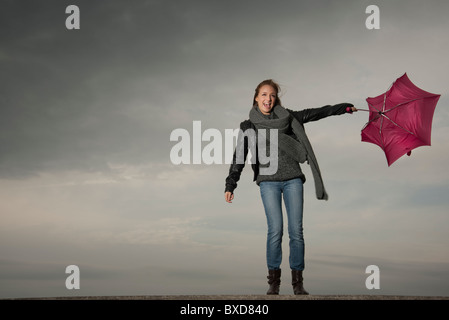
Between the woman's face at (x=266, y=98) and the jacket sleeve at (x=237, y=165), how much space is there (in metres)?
0.47

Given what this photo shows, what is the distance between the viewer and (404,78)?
782 centimetres

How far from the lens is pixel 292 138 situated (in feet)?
23.2

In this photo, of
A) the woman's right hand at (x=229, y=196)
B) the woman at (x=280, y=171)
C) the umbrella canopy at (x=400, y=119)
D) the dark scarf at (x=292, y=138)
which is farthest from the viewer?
the umbrella canopy at (x=400, y=119)

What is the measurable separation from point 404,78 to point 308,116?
2.00 m

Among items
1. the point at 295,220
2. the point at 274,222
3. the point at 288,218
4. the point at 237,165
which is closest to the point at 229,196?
the point at 237,165

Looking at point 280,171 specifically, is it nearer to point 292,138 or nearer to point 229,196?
point 292,138

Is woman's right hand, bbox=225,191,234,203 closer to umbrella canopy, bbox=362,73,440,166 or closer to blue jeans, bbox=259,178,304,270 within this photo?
blue jeans, bbox=259,178,304,270

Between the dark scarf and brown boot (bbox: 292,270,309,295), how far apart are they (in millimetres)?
1289

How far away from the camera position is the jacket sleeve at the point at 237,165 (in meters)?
7.16

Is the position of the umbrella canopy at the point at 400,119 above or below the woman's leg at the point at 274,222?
above

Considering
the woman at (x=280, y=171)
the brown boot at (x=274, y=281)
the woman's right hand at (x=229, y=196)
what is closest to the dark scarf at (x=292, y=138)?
the woman at (x=280, y=171)

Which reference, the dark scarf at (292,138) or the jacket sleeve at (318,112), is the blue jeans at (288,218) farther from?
the jacket sleeve at (318,112)

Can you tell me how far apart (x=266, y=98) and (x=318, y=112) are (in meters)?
0.88
